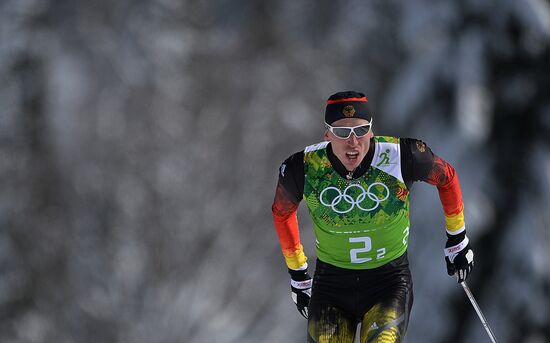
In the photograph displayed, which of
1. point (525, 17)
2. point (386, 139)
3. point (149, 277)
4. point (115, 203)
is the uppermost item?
point (386, 139)

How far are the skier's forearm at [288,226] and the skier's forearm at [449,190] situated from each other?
0.81m

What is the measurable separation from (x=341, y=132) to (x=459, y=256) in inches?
44.6

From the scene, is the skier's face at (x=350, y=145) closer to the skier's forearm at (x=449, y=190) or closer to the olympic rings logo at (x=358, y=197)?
the olympic rings logo at (x=358, y=197)

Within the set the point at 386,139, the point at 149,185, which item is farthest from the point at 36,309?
the point at 386,139

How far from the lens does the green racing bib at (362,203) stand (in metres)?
5.53

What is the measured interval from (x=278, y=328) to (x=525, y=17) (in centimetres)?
1540

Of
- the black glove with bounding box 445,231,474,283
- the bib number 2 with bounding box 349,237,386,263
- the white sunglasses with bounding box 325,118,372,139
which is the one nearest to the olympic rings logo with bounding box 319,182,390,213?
the bib number 2 with bounding box 349,237,386,263

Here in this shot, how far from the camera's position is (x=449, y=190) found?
223 inches

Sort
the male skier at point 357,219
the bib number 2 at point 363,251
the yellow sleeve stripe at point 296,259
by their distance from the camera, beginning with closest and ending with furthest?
the male skier at point 357,219 < the bib number 2 at point 363,251 < the yellow sleeve stripe at point 296,259

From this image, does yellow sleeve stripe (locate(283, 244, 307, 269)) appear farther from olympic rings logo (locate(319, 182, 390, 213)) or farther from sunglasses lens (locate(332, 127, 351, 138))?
A: sunglasses lens (locate(332, 127, 351, 138))

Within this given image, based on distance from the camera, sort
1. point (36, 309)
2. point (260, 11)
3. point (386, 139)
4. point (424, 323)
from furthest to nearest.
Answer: point (260, 11) → point (36, 309) → point (424, 323) → point (386, 139)

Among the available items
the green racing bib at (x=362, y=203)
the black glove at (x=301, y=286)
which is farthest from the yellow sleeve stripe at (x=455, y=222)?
the black glove at (x=301, y=286)

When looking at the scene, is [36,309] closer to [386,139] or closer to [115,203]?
[115,203]

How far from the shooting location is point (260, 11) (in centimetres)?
3603
